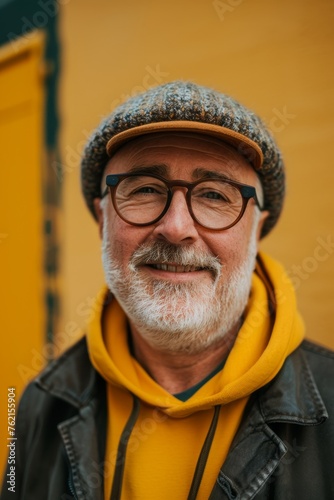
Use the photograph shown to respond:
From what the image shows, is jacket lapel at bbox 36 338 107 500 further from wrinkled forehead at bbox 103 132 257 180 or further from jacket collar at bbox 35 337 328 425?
wrinkled forehead at bbox 103 132 257 180

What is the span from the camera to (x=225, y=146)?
153 centimetres

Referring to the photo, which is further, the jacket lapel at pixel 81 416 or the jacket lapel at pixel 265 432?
the jacket lapel at pixel 81 416

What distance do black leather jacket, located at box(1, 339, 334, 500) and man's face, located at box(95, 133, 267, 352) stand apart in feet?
1.05

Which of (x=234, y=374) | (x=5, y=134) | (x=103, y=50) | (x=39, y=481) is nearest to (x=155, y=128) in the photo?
(x=234, y=374)

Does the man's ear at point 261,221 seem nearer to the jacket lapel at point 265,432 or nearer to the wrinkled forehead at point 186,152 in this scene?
the wrinkled forehead at point 186,152

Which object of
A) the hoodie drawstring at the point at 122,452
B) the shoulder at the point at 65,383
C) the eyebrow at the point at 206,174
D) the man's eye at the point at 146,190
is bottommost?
the hoodie drawstring at the point at 122,452

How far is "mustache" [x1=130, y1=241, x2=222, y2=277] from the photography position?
1.48 metres

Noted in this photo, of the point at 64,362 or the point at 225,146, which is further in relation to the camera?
the point at 64,362

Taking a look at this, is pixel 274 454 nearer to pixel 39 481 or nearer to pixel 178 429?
pixel 178 429

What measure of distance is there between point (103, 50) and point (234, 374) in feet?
7.49

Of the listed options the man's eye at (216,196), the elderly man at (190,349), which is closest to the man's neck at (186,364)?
the elderly man at (190,349)

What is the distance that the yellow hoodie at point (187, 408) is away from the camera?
138 cm

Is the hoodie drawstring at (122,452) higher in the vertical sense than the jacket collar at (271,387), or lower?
lower

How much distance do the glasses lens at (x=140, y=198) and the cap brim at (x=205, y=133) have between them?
0.50ft
